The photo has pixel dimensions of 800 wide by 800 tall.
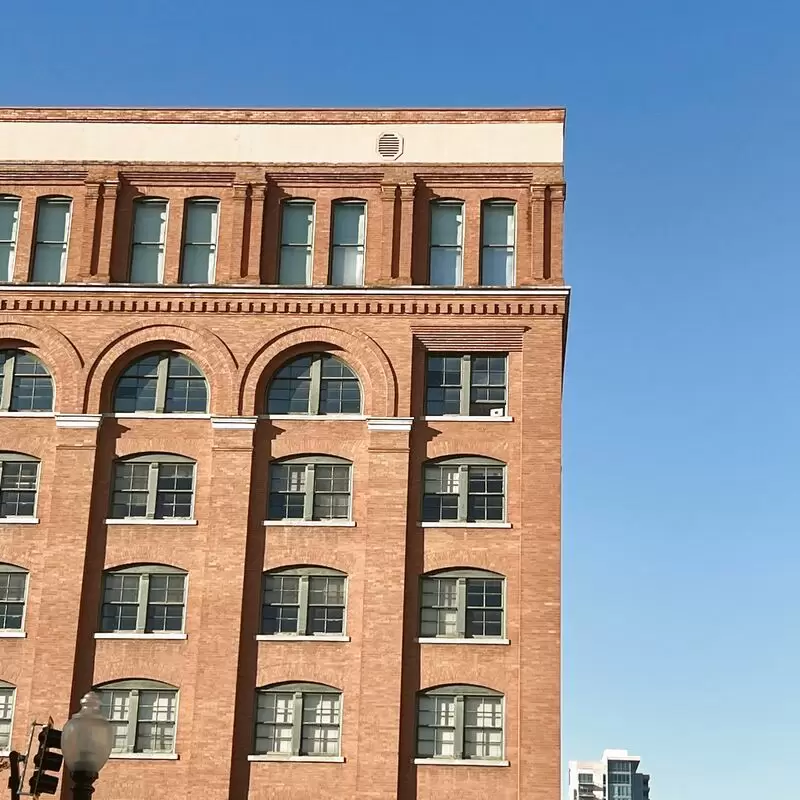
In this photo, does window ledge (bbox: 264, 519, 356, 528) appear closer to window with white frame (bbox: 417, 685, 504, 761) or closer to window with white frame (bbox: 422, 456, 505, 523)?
window with white frame (bbox: 422, 456, 505, 523)

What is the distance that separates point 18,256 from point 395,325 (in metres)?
11.4

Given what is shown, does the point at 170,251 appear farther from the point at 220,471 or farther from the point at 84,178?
the point at 220,471

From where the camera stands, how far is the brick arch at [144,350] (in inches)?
1668

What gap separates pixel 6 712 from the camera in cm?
3994

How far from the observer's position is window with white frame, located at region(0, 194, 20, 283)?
145 feet

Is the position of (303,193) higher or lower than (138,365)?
higher

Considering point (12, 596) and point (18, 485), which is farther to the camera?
point (18, 485)

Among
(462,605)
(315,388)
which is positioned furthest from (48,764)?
(315,388)

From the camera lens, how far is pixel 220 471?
41375 mm

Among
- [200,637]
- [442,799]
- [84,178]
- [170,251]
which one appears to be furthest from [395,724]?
[84,178]

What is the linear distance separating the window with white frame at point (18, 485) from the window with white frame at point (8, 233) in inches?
221

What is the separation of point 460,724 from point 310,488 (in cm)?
766

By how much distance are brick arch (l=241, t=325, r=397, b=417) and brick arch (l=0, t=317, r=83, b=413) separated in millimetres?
4812

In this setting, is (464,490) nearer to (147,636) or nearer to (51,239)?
(147,636)
